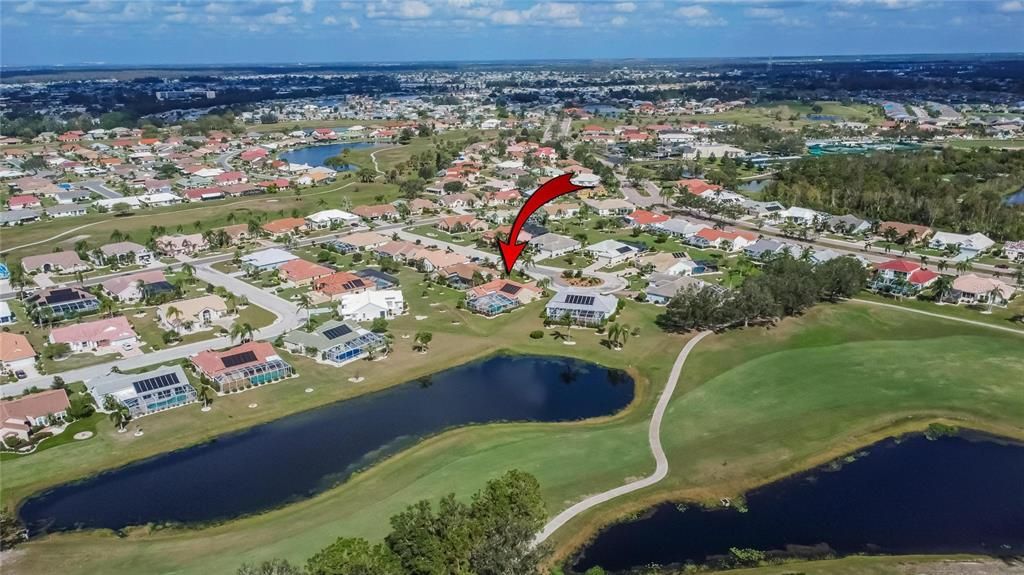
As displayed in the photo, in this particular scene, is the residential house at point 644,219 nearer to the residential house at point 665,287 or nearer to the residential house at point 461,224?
the residential house at point 461,224

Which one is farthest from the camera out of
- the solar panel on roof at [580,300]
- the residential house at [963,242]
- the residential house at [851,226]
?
the residential house at [851,226]

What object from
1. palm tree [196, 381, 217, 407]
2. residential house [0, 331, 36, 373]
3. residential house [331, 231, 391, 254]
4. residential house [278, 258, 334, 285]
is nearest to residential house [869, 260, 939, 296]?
residential house [331, 231, 391, 254]

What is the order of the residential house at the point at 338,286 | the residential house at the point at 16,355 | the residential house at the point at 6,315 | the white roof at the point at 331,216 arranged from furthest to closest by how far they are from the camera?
the white roof at the point at 331,216
the residential house at the point at 338,286
the residential house at the point at 6,315
the residential house at the point at 16,355

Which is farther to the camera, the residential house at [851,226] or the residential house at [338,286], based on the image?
the residential house at [851,226]

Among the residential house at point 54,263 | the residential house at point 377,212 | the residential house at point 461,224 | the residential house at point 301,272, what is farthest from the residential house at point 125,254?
the residential house at point 461,224

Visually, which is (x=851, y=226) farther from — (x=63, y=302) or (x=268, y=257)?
(x=63, y=302)

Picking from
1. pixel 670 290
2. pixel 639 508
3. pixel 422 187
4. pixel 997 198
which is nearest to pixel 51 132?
pixel 422 187

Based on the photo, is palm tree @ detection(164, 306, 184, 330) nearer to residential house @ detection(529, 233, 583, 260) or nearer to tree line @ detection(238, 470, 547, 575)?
tree line @ detection(238, 470, 547, 575)
